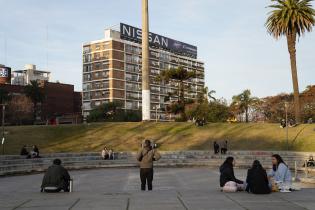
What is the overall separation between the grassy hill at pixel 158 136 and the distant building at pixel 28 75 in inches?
4152

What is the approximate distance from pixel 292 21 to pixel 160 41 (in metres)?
98.9

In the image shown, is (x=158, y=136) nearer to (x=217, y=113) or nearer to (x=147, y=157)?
(x=217, y=113)

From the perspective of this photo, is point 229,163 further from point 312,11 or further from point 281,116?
point 281,116

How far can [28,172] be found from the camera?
110ft

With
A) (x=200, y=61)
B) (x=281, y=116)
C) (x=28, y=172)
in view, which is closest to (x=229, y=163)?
(x=28, y=172)

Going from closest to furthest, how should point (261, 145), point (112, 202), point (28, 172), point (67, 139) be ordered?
point (112, 202) → point (28, 172) → point (261, 145) → point (67, 139)

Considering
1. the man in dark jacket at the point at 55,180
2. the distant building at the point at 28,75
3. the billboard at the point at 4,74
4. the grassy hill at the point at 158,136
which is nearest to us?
the man in dark jacket at the point at 55,180

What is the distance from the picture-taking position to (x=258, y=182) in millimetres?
13234

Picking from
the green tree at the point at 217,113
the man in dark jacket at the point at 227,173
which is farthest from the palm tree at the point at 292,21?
the man in dark jacket at the point at 227,173

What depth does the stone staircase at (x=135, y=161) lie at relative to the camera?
117 ft

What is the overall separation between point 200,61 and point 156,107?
1567 inches

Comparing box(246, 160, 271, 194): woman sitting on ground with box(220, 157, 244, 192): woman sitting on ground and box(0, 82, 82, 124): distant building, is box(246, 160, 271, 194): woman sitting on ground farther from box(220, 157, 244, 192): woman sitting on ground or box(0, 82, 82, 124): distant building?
box(0, 82, 82, 124): distant building

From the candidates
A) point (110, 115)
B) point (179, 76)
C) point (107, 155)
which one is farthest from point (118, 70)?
point (107, 155)

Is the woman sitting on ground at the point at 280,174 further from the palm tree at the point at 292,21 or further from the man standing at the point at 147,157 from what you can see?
the palm tree at the point at 292,21
